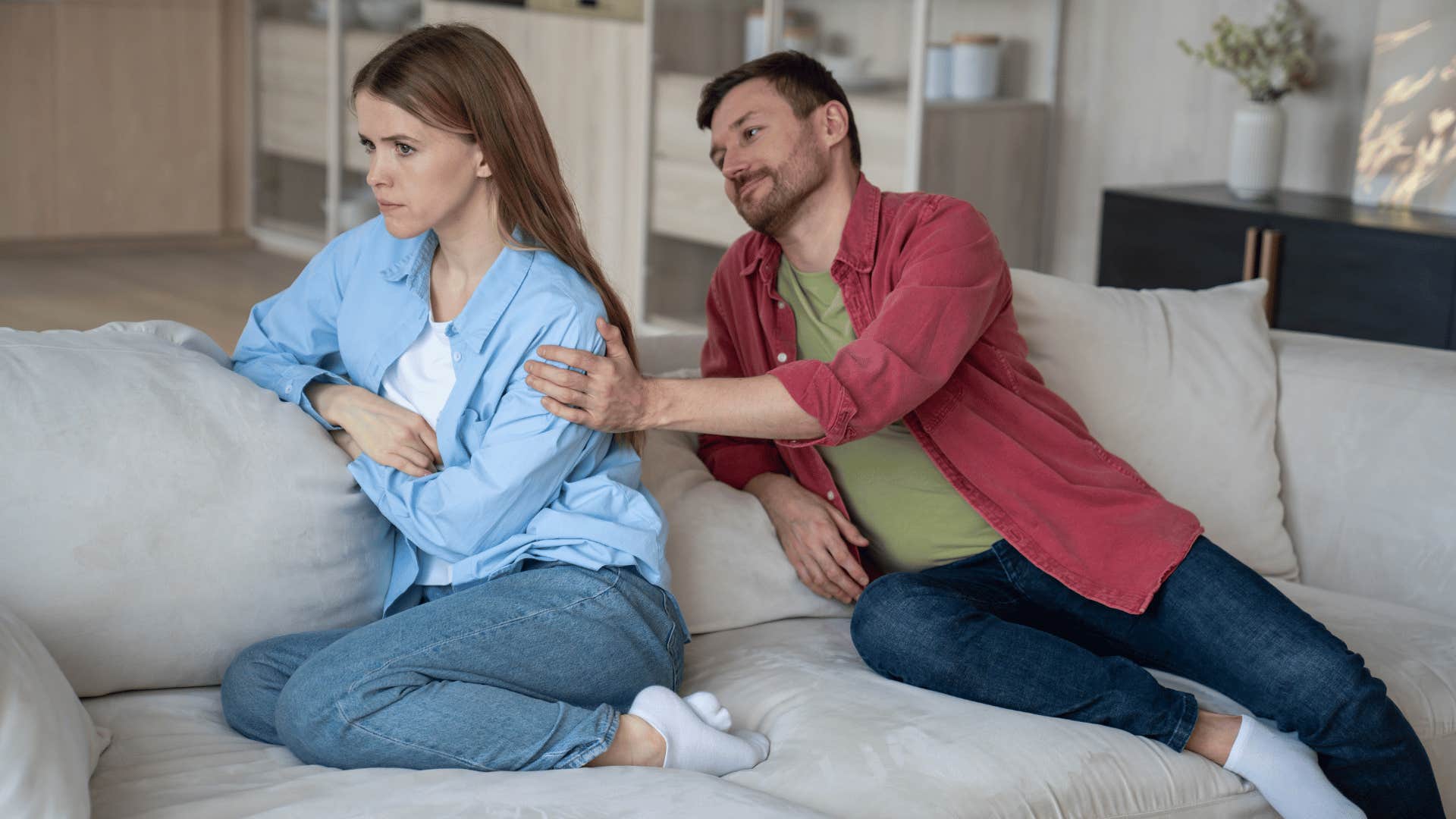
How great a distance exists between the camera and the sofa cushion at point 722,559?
6.04ft

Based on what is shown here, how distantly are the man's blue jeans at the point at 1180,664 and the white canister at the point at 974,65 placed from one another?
2.74 meters

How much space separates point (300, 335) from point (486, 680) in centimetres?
58

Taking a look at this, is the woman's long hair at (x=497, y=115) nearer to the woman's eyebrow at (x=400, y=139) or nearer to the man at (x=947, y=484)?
the woman's eyebrow at (x=400, y=139)

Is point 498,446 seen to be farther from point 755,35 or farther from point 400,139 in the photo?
point 755,35

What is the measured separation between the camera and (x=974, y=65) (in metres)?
4.23

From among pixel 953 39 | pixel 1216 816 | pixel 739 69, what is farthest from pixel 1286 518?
pixel 953 39

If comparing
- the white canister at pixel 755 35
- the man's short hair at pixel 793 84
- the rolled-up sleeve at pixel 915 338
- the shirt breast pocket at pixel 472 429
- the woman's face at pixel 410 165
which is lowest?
the shirt breast pocket at pixel 472 429

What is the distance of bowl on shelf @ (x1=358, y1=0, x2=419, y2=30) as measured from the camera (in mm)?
5875

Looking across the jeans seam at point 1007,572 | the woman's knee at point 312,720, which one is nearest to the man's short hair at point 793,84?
the jeans seam at point 1007,572

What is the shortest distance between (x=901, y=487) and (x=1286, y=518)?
2.22 ft

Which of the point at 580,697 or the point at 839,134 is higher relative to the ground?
the point at 839,134

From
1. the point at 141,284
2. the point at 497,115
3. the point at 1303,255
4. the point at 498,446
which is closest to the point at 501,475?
the point at 498,446

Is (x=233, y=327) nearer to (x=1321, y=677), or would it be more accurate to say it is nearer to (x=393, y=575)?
(x=393, y=575)

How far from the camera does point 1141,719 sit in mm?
1578
